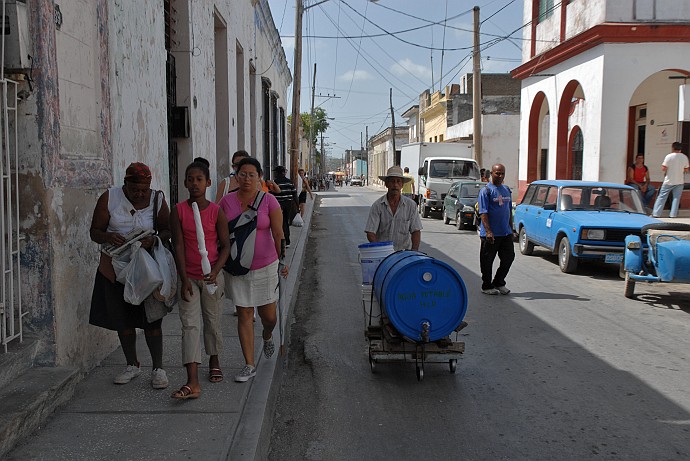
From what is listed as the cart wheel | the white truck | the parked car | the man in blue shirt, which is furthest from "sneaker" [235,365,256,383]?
the white truck

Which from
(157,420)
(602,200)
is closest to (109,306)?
(157,420)

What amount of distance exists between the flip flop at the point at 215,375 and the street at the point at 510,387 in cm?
53

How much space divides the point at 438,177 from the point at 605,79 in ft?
25.0

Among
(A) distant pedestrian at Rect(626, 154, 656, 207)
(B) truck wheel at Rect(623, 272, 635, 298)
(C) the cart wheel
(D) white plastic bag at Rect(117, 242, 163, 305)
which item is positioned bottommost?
(C) the cart wheel

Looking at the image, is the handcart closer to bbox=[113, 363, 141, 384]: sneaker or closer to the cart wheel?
the cart wheel

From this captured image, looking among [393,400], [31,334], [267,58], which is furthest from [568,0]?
[31,334]

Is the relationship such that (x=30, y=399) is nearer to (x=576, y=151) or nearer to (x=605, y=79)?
(x=605, y=79)

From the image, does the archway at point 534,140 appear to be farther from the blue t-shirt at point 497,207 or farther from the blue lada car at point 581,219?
the blue t-shirt at point 497,207

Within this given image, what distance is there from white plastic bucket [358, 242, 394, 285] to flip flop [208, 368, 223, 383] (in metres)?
1.76

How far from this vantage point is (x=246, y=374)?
16.7ft

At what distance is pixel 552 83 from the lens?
23.1 meters

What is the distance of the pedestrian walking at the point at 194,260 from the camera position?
15.2 feet

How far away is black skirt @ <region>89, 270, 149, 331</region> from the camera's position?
4652mm

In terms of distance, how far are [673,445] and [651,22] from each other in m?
17.4
